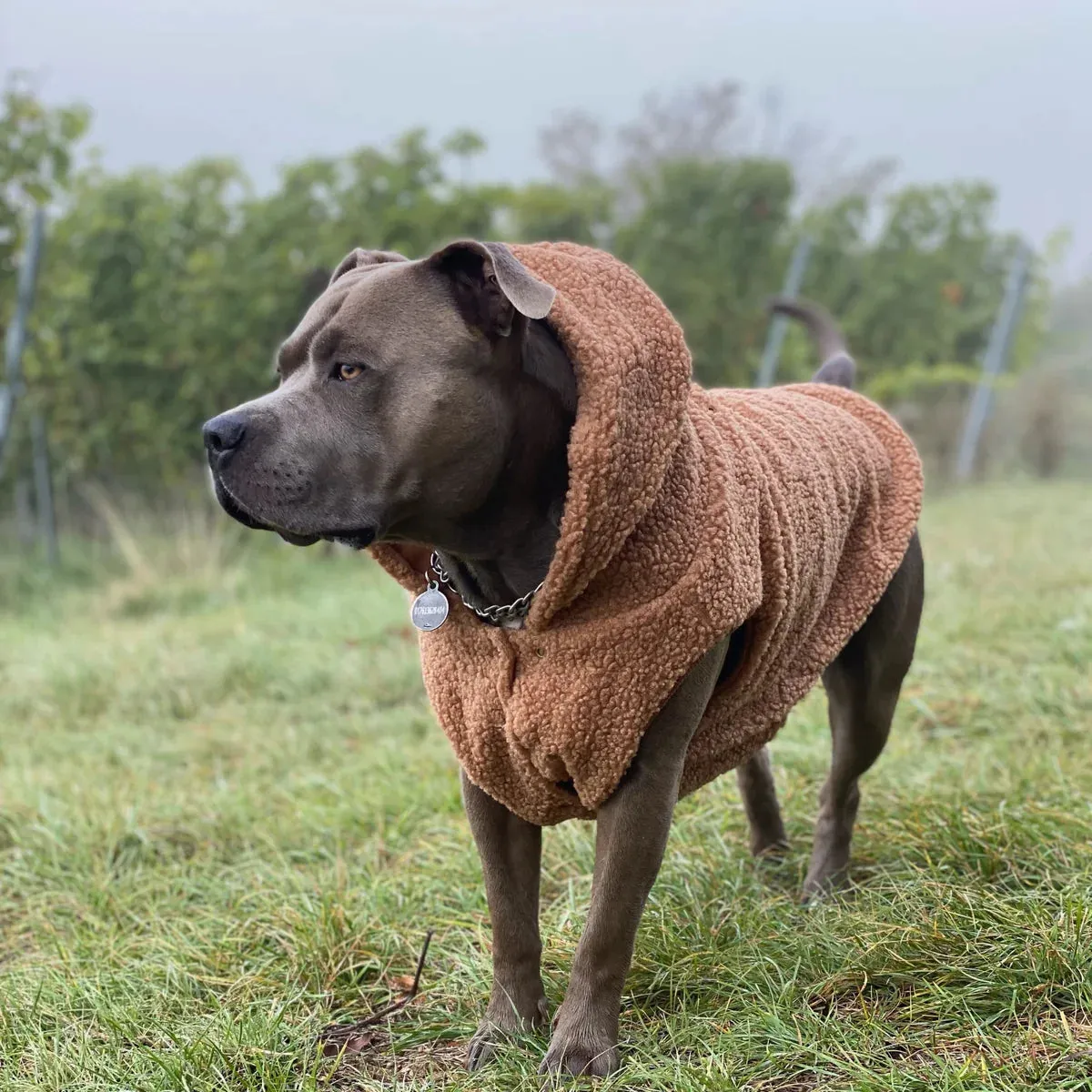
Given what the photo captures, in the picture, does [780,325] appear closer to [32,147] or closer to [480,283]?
[32,147]

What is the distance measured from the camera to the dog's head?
206 centimetres

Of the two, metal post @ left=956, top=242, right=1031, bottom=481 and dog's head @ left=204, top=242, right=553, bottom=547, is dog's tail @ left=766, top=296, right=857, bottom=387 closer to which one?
dog's head @ left=204, top=242, right=553, bottom=547

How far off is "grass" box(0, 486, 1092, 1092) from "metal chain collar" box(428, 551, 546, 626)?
874 mm

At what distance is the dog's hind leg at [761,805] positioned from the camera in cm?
322

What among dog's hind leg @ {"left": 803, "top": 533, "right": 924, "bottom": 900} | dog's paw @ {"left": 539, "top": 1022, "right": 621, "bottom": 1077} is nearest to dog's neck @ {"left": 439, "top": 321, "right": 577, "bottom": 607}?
dog's paw @ {"left": 539, "top": 1022, "right": 621, "bottom": 1077}

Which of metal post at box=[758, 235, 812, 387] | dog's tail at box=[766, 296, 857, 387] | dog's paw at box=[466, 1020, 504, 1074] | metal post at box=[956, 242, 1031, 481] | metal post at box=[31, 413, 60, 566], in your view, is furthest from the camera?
metal post at box=[956, 242, 1031, 481]

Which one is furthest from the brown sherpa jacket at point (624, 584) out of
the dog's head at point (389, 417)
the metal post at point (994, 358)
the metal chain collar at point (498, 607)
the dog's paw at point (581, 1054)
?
the metal post at point (994, 358)

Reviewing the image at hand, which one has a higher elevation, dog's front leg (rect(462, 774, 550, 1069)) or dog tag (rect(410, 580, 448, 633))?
dog tag (rect(410, 580, 448, 633))

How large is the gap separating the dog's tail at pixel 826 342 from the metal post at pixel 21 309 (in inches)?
193

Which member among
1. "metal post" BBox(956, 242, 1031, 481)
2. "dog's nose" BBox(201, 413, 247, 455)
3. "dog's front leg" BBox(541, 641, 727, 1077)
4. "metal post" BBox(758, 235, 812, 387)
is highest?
"dog's nose" BBox(201, 413, 247, 455)

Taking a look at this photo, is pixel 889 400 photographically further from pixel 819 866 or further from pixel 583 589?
pixel 583 589

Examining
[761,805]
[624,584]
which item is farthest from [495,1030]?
[761,805]

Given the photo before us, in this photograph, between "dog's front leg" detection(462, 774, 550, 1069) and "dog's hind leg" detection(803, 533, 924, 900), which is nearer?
"dog's front leg" detection(462, 774, 550, 1069)

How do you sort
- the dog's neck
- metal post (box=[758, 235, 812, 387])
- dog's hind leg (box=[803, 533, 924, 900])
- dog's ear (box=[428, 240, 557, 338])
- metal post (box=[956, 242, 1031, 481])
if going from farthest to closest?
metal post (box=[956, 242, 1031, 481]) → metal post (box=[758, 235, 812, 387]) → dog's hind leg (box=[803, 533, 924, 900]) → the dog's neck → dog's ear (box=[428, 240, 557, 338])
